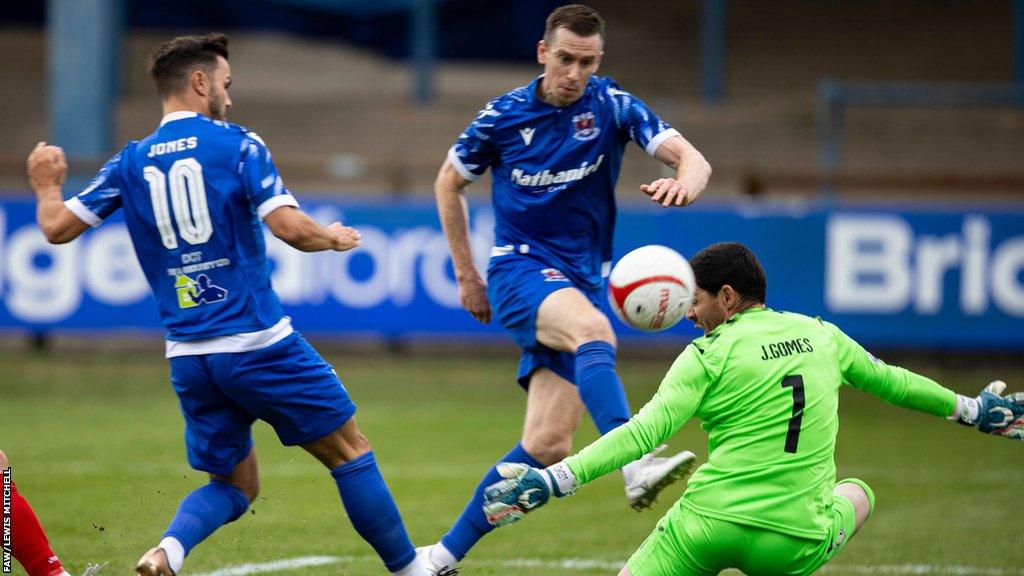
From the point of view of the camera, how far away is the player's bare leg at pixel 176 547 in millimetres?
5000

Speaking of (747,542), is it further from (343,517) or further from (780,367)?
(343,517)

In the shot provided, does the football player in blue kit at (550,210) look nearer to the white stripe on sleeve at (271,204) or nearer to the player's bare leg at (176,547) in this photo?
the player's bare leg at (176,547)

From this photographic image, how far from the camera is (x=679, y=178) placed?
18.5 ft

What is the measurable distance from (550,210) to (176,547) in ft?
7.26

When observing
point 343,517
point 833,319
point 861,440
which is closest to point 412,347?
point 833,319

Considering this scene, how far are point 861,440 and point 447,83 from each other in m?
14.2

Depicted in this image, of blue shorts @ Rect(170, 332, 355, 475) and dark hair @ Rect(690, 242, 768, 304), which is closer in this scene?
dark hair @ Rect(690, 242, 768, 304)

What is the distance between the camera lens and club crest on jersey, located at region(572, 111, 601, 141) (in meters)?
6.12

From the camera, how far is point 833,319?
1341cm

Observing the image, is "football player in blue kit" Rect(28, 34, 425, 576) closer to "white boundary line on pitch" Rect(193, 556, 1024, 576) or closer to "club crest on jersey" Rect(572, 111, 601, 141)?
"white boundary line on pitch" Rect(193, 556, 1024, 576)

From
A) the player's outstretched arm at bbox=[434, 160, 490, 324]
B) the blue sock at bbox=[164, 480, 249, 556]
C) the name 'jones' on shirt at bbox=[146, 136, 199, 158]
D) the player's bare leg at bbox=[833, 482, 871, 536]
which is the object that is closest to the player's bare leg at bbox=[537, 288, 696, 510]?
the player's outstretched arm at bbox=[434, 160, 490, 324]

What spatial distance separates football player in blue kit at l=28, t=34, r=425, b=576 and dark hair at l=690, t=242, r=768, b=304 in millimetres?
1349

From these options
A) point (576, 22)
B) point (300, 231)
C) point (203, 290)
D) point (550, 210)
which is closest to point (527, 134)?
point (550, 210)

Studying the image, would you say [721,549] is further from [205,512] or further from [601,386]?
[205,512]
